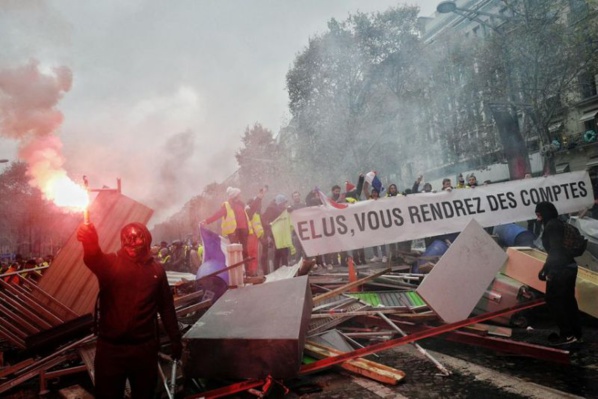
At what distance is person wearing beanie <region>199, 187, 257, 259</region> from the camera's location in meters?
8.76

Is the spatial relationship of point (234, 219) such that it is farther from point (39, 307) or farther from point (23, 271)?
point (39, 307)

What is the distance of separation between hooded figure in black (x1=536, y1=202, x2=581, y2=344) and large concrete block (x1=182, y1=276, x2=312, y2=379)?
10.6 feet

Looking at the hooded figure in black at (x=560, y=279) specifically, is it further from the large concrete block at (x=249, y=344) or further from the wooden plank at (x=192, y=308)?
the wooden plank at (x=192, y=308)

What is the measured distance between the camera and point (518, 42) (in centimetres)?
1573

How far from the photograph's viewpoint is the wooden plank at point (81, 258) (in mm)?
5109

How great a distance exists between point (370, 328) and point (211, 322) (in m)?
2.50

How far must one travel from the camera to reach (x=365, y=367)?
3.85 meters

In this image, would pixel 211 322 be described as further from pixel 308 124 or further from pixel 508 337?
pixel 308 124

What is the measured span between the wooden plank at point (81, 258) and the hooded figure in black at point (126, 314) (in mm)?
2517

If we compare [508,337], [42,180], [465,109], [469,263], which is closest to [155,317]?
[42,180]

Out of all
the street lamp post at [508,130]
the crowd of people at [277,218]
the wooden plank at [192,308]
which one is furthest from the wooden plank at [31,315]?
the street lamp post at [508,130]

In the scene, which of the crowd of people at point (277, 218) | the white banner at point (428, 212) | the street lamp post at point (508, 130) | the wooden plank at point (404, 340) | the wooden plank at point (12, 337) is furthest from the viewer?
the street lamp post at point (508, 130)

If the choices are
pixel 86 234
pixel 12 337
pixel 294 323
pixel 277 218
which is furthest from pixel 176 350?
pixel 277 218

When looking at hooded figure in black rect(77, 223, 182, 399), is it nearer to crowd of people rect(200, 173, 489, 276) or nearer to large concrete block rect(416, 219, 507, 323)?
large concrete block rect(416, 219, 507, 323)
